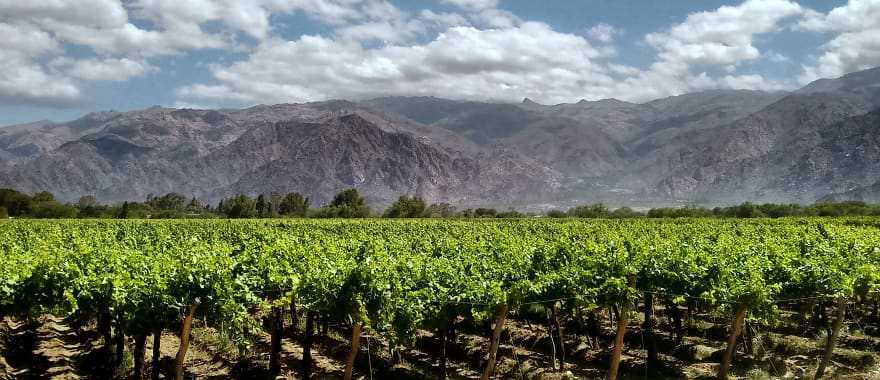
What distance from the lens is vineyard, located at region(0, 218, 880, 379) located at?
15.2 meters

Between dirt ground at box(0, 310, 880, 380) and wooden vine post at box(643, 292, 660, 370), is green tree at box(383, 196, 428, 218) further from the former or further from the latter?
wooden vine post at box(643, 292, 660, 370)

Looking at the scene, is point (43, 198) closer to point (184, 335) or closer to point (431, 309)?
point (184, 335)

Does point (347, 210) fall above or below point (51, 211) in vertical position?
above

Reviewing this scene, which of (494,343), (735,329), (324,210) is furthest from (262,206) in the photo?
(735,329)

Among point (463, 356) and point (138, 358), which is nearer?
point (138, 358)

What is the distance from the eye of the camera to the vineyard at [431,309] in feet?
50.0

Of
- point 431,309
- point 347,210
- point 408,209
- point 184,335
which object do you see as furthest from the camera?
point 408,209

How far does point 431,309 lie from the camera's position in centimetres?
1571

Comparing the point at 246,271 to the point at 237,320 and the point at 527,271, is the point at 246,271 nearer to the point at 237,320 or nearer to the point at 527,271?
the point at 237,320

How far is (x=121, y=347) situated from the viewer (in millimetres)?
18234

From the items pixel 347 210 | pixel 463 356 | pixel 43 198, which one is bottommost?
pixel 463 356

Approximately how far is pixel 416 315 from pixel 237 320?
14.6 feet

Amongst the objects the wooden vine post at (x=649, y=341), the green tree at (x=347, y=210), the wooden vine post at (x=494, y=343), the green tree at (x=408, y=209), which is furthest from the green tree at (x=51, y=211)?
the wooden vine post at (x=494, y=343)

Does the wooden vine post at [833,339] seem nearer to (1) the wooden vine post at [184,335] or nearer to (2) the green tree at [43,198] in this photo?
(1) the wooden vine post at [184,335]
